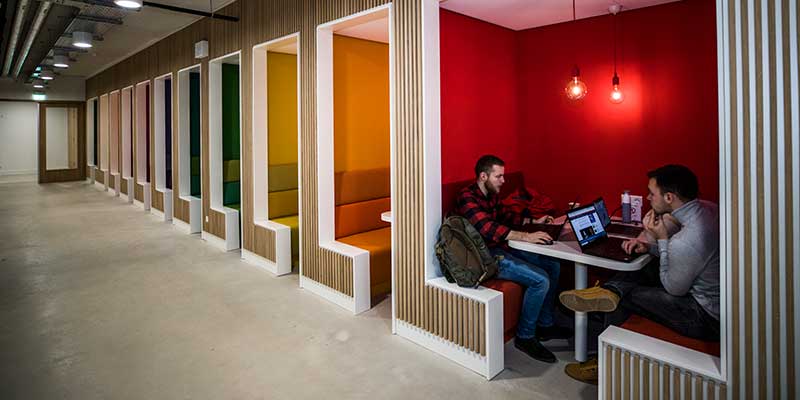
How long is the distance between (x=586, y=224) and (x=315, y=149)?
94.7 inches

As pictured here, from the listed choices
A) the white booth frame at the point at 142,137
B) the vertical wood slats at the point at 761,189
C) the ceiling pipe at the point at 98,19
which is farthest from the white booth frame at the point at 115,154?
the vertical wood slats at the point at 761,189

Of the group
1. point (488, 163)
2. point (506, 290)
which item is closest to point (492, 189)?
point (488, 163)

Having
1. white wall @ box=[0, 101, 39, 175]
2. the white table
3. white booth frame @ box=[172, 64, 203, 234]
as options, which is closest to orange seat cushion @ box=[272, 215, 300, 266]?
white booth frame @ box=[172, 64, 203, 234]

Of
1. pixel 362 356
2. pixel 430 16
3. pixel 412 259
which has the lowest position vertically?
pixel 362 356

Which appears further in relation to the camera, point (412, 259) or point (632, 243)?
point (412, 259)

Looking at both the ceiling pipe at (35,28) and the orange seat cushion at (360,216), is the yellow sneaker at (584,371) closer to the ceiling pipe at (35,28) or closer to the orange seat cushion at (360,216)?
→ the orange seat cushion at (360,216)

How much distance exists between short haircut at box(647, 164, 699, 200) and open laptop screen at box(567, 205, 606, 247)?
1.54 feet

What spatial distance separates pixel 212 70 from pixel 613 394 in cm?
579

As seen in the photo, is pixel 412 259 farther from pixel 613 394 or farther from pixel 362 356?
pixel 613 394

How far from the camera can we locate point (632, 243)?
9.23 feet

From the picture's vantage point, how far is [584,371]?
293cm

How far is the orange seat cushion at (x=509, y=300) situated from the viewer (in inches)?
129

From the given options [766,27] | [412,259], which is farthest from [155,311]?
[766,27]

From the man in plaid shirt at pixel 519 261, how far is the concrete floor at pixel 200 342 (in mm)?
113
